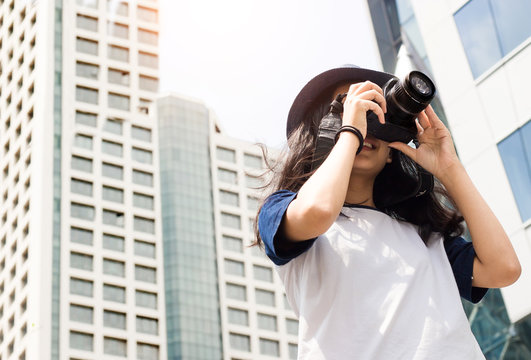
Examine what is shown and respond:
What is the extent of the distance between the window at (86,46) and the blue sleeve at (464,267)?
66912mm

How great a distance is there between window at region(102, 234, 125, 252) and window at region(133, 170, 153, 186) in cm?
537

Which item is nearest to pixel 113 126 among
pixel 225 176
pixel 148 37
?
pixel 148 37

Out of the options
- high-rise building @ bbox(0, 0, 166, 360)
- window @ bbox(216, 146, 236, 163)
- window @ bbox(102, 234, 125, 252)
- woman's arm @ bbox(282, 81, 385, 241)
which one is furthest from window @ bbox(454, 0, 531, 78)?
window @ bbox(216, 146, 236, 163)

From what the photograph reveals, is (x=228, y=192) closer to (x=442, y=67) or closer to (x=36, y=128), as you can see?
(x=36, y=128)

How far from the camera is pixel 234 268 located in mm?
67938

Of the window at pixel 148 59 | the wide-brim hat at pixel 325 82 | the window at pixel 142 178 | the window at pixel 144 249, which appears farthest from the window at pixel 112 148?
the wide-brim hat at pixel 325 82

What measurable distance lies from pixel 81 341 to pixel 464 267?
55.6 metres

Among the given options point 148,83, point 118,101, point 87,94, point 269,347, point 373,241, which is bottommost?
point 373,241

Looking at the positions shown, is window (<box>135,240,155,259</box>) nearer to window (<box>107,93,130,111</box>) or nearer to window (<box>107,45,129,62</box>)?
window (<box>107,93,130,111</box>)

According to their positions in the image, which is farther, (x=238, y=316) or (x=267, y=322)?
(x=267, y=322)

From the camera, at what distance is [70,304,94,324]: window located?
189ft

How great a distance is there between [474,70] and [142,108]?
56.2m

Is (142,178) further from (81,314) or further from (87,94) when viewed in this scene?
(81,314)

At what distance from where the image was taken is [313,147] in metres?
3.05
